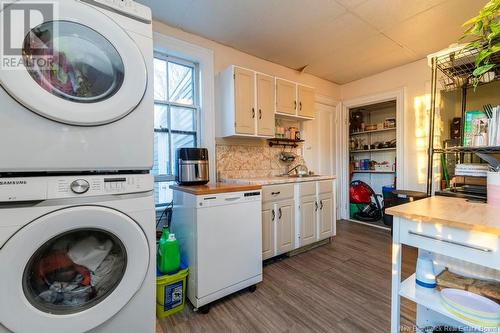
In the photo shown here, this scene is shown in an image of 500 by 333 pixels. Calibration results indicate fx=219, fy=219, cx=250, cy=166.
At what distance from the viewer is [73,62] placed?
94 cm

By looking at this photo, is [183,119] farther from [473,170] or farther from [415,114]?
[415,114]

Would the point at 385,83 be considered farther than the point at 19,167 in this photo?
Yes

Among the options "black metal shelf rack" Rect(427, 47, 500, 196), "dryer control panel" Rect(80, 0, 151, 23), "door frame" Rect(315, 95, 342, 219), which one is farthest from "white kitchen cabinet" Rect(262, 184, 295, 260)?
"door frame" Rect(315, 95, 342, 219)

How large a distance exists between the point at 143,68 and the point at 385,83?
3.55 metres

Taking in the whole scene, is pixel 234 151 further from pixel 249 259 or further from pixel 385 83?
pixel 385 83

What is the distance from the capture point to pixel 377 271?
6.92 feet

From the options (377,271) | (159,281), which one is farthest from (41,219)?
(377,271)

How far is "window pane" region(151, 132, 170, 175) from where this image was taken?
7.23 feet

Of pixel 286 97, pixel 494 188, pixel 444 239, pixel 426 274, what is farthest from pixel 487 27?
pixel 286 97

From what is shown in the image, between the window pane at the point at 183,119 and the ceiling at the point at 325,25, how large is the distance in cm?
81

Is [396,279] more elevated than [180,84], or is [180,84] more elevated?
[180,84]

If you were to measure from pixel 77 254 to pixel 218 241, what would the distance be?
0.84 metres

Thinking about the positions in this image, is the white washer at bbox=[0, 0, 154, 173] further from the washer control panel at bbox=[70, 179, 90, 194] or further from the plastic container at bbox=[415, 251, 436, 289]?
the plastic container at bbox=[415, 251, 436, 289]

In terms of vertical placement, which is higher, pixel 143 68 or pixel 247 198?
pixel 143 68
